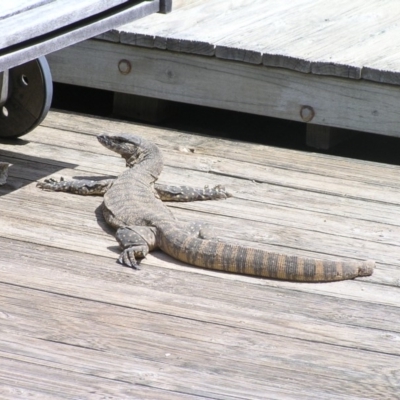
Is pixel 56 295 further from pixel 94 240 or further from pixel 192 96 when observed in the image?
pixel 192 96

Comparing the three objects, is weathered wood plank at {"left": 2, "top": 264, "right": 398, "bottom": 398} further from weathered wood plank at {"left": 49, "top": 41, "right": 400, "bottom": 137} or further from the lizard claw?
weathered wood plank at {"left": 49, "top": 41, "right": 400, "bottom": 137}

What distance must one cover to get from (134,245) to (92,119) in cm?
229

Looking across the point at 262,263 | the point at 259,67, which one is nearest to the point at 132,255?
the point at 262,263

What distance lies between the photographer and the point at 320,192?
5.52 meters

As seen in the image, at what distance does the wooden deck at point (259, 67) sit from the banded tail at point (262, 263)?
1995 millimetres

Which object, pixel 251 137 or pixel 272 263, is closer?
pixel 272 263

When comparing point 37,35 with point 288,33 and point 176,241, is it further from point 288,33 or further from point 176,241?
point 288,33

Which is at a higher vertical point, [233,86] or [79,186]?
[233,86]

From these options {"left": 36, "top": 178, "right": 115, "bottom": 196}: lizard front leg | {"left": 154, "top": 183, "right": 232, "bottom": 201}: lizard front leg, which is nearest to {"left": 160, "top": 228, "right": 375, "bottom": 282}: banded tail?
{"left": 154, "top": 183, "right": 232, "bottom": 201}: lizard front leg

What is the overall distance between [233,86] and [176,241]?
2.22 meters

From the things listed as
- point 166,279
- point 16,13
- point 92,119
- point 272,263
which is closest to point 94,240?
point 166,279

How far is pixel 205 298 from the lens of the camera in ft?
13.6

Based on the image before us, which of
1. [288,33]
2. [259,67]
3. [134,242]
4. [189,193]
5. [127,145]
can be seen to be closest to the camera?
[134,242]

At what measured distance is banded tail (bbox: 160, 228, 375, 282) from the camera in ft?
14.3
